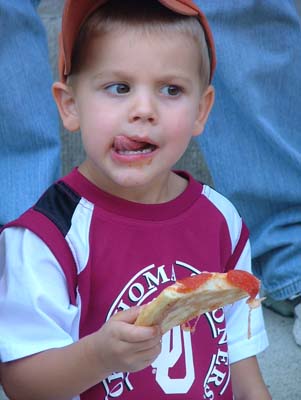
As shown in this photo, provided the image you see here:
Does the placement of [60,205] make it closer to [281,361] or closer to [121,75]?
[121,75]

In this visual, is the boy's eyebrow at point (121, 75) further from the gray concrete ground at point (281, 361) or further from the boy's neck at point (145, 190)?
the gray concrete ground at point (281, 361)

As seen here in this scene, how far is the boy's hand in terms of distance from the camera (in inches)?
58.2

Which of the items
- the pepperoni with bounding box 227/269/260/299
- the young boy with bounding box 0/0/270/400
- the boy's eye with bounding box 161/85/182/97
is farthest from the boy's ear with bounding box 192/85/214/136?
the pepperoni with bounding box 227/269/260/299

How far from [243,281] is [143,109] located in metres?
0.37

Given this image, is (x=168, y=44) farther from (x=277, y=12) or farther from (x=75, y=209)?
(x=277, y=12)

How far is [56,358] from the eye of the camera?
1628 millimetres

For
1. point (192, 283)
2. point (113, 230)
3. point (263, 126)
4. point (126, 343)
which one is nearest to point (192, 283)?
point (192, 283)

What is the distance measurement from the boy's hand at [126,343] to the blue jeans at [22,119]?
1.16 m

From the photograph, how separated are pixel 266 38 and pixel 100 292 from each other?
129 centimetres

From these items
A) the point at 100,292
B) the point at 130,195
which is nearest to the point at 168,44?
the point at 130,195

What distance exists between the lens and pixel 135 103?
167cm

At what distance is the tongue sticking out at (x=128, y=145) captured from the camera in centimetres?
167

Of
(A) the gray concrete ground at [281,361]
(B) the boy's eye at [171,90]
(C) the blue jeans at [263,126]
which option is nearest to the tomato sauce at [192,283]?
(B) the boy's eye at [171,90]

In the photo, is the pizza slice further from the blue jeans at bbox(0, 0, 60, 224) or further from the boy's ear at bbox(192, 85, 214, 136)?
the blue jeans at bbox(0, 0, 60, 224)
